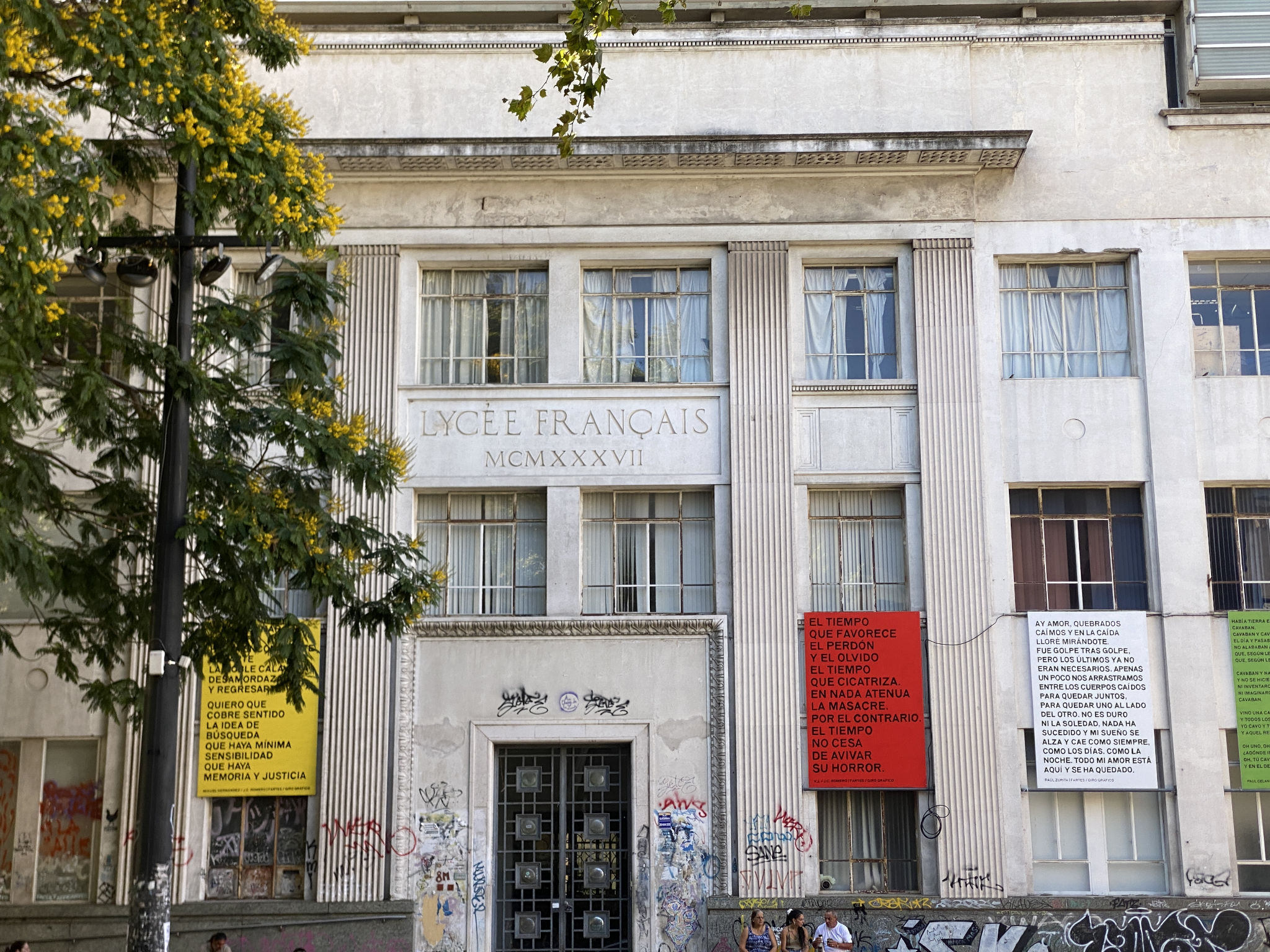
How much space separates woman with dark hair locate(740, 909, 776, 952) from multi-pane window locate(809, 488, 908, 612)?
4.58 m

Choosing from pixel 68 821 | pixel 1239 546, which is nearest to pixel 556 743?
pixel 68 821

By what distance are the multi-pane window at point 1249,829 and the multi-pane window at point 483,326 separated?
1081cm

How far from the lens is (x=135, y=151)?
46.8ft

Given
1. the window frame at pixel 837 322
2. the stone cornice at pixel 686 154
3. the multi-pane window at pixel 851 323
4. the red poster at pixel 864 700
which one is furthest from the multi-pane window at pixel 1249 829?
the stone cornice at pixel 686 154

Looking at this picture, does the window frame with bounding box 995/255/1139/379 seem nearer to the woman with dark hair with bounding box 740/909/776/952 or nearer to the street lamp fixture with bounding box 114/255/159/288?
the woman with dark hair with bounding box 740/909/776/952

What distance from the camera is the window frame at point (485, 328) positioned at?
2008cm

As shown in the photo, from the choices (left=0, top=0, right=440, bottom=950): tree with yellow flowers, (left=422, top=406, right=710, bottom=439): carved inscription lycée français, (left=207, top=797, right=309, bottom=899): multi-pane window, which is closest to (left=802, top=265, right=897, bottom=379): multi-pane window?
(left=422, top=406, right=710, bottom=439): carved inscription lycée français

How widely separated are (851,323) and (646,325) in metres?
2.94

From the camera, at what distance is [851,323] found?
65.7 feet

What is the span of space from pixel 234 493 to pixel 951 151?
36.3 feet

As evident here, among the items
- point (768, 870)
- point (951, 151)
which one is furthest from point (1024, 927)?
point (951, 151)

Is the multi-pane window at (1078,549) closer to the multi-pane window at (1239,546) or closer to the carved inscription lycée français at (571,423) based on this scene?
the multi-pane window at (1239,546)

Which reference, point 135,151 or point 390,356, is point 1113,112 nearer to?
point 390,356

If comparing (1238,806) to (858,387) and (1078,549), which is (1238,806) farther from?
(858,387)
